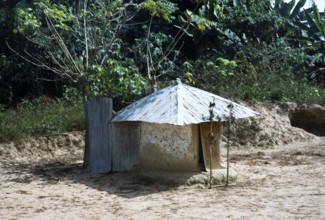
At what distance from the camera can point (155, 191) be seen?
958 cm

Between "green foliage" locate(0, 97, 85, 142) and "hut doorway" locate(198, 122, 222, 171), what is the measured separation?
14.3 feet

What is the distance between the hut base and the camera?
983 cm

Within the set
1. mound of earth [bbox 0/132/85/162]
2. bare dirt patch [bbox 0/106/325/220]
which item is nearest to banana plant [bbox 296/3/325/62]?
bare dirt patch [bbox 0/106/325/220]

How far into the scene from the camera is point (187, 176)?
32.4 feet

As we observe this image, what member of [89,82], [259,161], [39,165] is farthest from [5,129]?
[259,161]

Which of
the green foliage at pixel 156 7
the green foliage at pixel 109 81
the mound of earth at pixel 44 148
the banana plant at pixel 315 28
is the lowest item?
the mound of earth at pixel 44 148

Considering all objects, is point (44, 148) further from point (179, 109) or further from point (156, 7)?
point (179, 109)

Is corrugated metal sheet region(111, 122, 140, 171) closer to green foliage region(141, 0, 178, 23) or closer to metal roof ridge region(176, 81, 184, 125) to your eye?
metal roof ridge region(176, 81, 184, 125)

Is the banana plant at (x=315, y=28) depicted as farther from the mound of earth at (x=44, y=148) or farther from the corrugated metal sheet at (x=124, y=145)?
the corrugated metal sheet at (x=124, y=145)

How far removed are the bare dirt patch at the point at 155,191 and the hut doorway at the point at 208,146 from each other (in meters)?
0.53

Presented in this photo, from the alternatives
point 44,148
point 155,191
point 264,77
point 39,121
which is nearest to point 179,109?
point 155,191

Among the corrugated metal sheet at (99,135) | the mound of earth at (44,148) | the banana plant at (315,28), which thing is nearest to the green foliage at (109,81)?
the corrugated metal sheet at (99,135)

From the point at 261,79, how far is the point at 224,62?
Answer: 105cm

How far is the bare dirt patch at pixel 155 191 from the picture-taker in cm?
811
